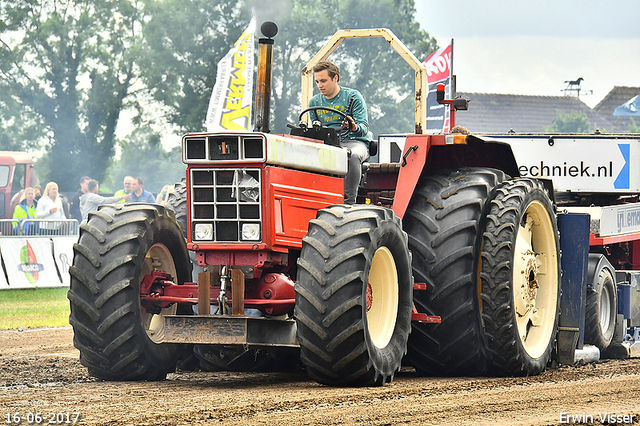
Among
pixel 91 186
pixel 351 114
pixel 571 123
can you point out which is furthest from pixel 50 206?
pixel 571 123

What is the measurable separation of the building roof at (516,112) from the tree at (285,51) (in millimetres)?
12012

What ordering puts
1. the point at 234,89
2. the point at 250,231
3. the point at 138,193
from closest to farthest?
the point at 250,231 → the point at 138,193 → the point at 234,89

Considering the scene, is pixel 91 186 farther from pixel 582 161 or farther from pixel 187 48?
pixel 187 48

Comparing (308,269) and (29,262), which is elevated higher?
(308,269)

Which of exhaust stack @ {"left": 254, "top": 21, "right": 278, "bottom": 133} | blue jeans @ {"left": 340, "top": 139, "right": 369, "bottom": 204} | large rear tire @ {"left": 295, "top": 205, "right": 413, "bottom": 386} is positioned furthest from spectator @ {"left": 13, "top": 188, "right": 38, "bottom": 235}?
large rear tire @ {"left": 295, "top": 205, "right": 413, "bottom": 386}

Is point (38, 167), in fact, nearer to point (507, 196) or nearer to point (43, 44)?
point (43, 44)

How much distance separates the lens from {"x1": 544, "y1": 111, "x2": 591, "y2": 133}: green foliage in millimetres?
61938

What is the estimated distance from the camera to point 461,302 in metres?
7.13

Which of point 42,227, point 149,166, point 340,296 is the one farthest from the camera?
point 149,166

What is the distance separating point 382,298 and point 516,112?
58.9 m

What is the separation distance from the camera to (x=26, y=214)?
62.2ft

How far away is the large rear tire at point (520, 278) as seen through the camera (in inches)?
286

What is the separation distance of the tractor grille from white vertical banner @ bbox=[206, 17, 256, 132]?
1636cm

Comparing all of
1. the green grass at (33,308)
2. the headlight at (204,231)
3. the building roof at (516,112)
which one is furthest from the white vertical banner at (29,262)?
the building roof at (516,112)
